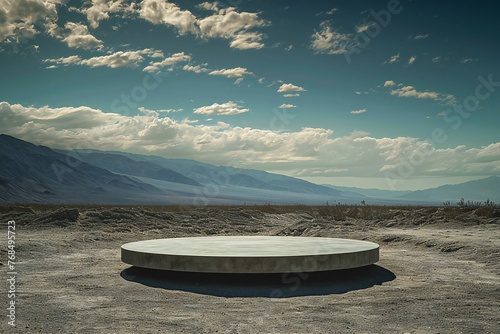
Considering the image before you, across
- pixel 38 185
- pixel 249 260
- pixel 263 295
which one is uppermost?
pixel 38 185

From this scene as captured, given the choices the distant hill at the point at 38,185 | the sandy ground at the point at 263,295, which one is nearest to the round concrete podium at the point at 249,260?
the sandy ground at the point at 263,295

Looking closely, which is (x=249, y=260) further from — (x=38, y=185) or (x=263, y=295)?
(x=38, y=185)

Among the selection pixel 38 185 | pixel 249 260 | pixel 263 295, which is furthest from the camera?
pixel 38 185

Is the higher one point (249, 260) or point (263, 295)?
point (249, 260)

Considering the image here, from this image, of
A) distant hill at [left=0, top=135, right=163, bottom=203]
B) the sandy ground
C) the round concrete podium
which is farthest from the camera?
distant hill at [left=0, top=135, right=163, bottom=203]

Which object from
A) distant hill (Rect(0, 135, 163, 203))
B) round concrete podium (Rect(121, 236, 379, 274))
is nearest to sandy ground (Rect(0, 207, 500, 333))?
round concrete podium (Rect(121, 236, 379, 274))

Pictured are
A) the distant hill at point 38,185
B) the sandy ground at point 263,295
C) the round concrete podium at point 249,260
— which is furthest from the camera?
the distant hill at point 38,185

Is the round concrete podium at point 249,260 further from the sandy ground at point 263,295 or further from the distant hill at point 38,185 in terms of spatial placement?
the distant hill at point 38,185

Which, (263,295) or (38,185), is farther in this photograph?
(38,185)

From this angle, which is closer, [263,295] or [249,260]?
[263,295]

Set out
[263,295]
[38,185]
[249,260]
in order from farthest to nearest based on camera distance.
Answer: [38,185]
[249,260]
[263,295]

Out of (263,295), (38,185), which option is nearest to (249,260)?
(263,295)

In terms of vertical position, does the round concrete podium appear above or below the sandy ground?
above

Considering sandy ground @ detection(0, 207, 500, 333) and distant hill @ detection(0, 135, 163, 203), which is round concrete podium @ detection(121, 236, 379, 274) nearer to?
sandy ground @ detection(0, 207, 500, 333)
